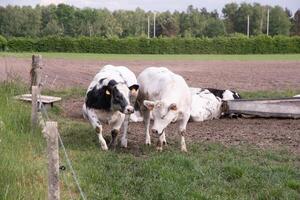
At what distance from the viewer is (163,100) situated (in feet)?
32.1

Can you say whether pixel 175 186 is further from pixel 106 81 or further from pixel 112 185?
pixel 106 81

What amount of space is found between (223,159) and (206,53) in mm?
61789

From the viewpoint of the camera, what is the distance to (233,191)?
23.2 feet

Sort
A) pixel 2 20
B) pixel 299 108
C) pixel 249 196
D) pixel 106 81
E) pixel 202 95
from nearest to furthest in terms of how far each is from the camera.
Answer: pixel 249 196, pixel 106 81, pixel 299 108, pixel 202 95, pixel 2 20

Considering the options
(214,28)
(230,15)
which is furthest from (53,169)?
(230,15)

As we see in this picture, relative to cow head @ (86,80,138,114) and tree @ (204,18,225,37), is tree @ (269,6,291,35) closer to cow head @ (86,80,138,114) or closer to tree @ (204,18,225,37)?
tree @ (204,18,225,37)

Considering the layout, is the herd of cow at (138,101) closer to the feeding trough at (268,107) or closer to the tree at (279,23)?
the feeding trough at (268,107)

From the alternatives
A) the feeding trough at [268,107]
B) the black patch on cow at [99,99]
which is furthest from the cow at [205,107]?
the black patch on cow at [99,99]

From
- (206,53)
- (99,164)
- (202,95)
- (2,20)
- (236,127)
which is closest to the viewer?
(99,164)

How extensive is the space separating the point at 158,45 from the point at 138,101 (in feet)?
188

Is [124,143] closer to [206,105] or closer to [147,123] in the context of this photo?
[147,123]

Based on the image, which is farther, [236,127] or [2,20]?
[2,20]

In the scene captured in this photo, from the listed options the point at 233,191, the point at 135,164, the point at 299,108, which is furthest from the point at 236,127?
the point at 233,191

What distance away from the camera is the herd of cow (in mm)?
9680
